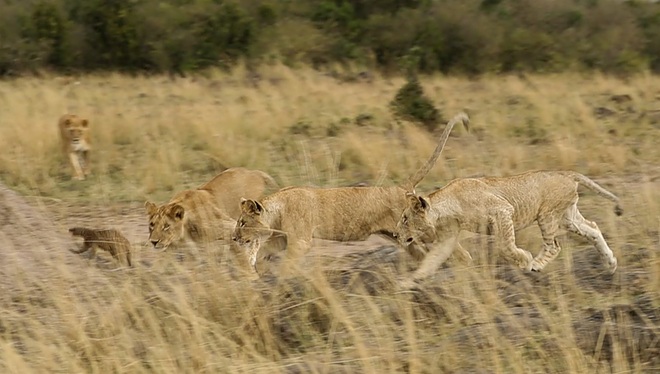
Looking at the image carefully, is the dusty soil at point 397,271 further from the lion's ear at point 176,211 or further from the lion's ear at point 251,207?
the lion's ear at point 251,207

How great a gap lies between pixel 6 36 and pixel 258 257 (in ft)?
69.0

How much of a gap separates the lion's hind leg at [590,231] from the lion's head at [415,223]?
0.91 meters

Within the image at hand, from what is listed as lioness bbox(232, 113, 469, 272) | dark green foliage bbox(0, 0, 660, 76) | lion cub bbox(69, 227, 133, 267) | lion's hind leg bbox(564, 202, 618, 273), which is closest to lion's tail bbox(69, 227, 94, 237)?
lion cub bbox(69, 227, 133, 267)

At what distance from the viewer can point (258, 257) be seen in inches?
274

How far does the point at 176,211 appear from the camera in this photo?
731 centimetres

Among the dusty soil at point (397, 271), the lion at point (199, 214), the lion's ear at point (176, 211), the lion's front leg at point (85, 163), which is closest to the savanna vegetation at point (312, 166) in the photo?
the dusty soil at point (397, 271)

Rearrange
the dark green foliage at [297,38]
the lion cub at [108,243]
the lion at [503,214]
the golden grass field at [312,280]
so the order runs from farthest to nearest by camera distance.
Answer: the dark green foliage at [297,38] < the lion cub at [108,243] < the lion at [503,214] < the golden grass field at [312,280]

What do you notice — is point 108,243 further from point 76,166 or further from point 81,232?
point 76,166

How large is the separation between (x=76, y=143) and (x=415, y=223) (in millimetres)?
5785

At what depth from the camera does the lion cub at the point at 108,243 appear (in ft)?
22.6

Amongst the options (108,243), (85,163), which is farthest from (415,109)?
(108,243)

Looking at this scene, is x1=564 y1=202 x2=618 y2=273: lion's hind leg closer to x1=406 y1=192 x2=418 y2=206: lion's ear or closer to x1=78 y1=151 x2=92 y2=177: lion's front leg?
x1=406 y1=192 x2=418 y2=206: lion's ear

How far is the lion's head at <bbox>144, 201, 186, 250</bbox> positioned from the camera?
730cm

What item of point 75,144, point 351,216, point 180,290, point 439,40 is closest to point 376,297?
point 180,290
